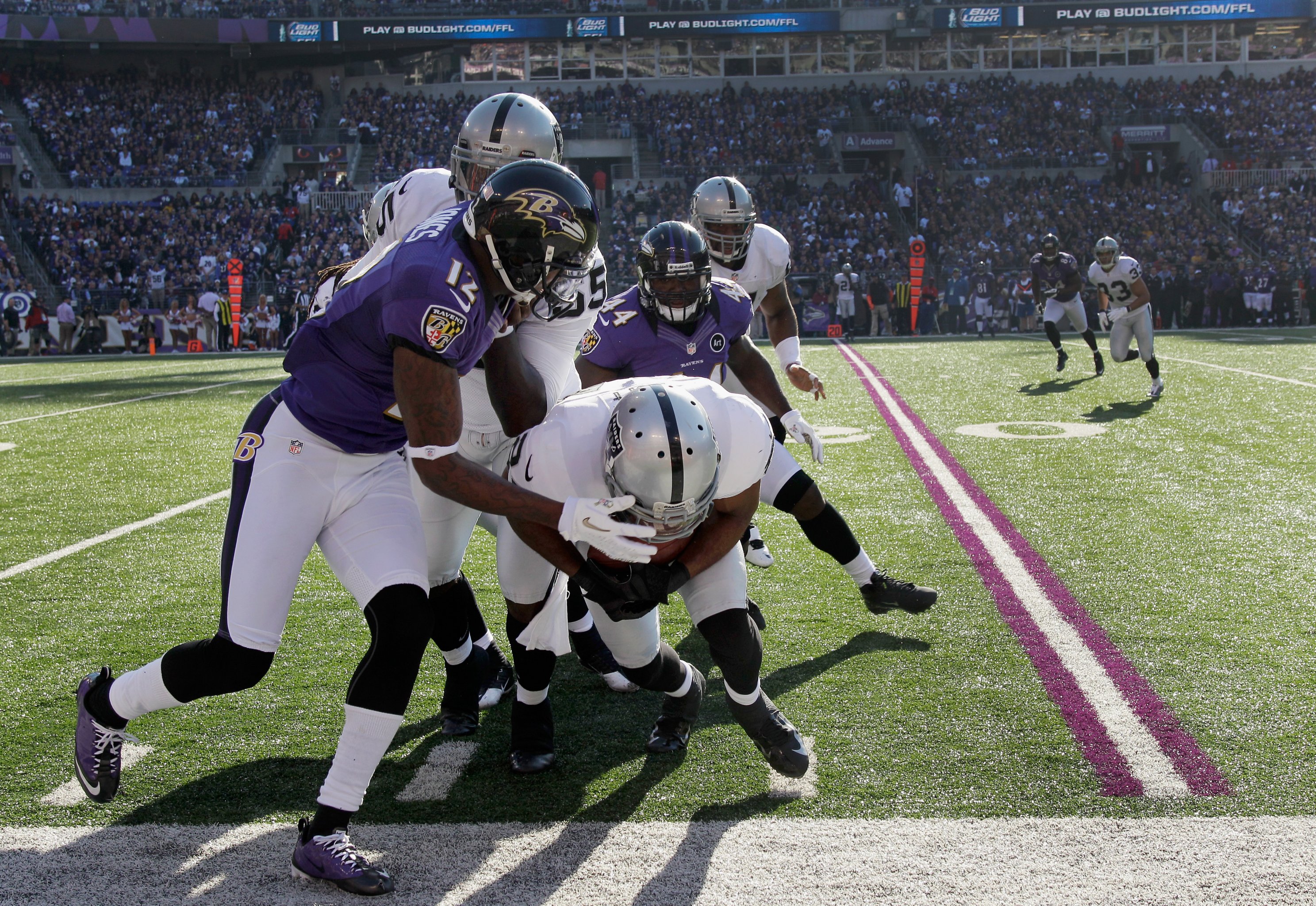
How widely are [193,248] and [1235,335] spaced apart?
24983 mm

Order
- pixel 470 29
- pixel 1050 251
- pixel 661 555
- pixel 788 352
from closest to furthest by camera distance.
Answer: pixel 661 555 → pixel 788 352 → pixel 1050 251 → pixel 470 29

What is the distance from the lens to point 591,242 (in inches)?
125

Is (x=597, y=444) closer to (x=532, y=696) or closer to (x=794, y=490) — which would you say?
(x=532, y=696)

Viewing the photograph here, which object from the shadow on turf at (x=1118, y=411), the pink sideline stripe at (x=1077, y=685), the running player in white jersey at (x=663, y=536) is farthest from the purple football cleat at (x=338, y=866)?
the shadow on turf at (x=1118, y=411)

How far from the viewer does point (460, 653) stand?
4.03 metres

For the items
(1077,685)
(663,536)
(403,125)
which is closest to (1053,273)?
(1077,685)

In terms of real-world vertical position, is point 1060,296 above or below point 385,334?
below

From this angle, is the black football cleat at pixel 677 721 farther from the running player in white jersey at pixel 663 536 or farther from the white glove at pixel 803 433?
the white glove at pixel 803 433

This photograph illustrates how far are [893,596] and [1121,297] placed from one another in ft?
32.6

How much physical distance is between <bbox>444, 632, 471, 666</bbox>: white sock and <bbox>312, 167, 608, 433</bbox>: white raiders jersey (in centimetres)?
74

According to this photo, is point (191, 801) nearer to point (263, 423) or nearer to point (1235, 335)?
point (263, 423)

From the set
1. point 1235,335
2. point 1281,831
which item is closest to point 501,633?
point 1281,831

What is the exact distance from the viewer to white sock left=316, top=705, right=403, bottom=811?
2.94m

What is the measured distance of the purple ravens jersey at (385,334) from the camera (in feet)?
9.59
